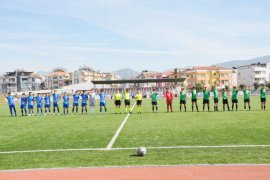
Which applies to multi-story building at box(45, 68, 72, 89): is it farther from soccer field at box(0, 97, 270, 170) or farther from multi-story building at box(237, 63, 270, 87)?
soccer field at box(0, 97, 270, 170)

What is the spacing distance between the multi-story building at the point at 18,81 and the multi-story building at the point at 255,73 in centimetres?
8775

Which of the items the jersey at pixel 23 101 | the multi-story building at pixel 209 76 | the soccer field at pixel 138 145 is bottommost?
the soccer field at pixel 138 145

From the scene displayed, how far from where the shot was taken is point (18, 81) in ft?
531

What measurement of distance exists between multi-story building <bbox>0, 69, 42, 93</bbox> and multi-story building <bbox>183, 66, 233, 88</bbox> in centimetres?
6862

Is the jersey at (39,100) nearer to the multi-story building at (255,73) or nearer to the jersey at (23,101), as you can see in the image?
the jersey at (23,101)

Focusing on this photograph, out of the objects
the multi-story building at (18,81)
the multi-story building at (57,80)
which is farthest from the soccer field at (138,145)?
the multi-story building at (57,80)

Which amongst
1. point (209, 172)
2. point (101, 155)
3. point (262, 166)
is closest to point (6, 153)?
point (101, 155)

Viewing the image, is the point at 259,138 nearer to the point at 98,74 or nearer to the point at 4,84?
the point at 4,84

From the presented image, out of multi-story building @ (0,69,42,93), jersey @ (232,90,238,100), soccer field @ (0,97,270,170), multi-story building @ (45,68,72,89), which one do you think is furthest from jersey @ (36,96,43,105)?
multi-story building @ (45,68,72,89)

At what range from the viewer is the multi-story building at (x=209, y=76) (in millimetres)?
136625

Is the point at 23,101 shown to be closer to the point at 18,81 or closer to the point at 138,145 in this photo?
the point at 138,145

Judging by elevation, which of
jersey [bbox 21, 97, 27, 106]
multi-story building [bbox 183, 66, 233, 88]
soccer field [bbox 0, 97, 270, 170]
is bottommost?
soccer field [bbox 0, 97, 270, 170]

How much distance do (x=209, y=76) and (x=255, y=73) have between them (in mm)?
19750

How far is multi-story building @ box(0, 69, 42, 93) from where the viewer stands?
161 meters
